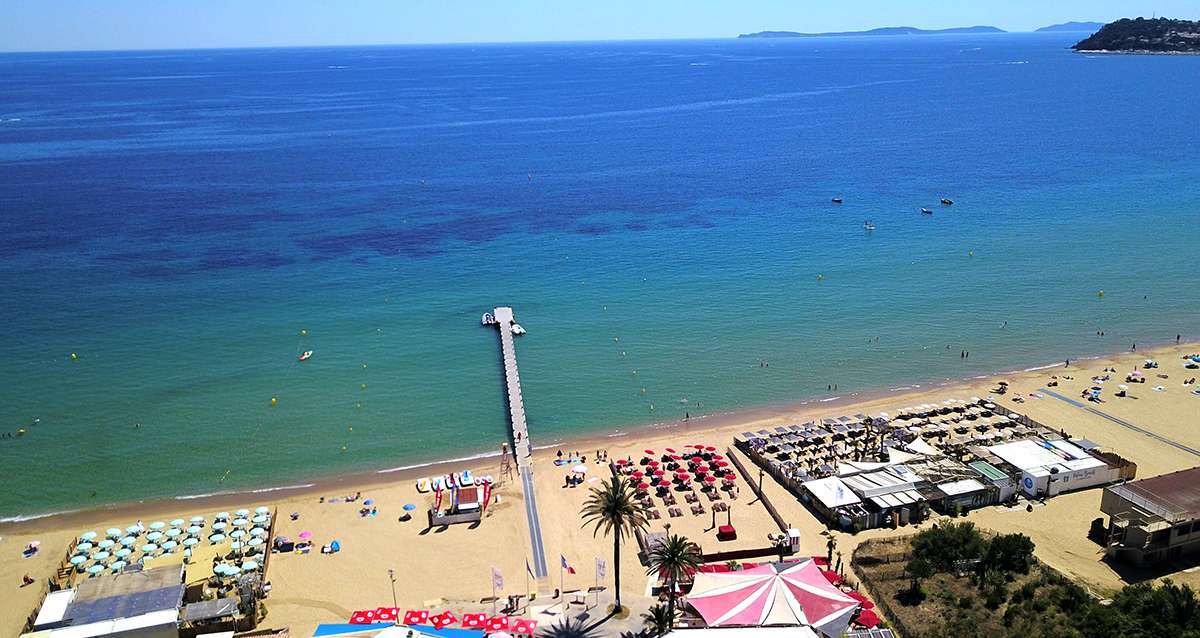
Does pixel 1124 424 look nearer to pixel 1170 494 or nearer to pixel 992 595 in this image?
pixel 1170 494

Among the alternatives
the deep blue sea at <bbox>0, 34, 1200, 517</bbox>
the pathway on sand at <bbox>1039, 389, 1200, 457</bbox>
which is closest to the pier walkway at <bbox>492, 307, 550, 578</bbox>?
the deep blue sea at <bbox>0, 34, 1200, 517</bbox>

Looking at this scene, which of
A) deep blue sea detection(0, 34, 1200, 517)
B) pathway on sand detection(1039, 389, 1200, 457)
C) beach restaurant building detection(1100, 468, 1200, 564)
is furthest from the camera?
deep blue sea detection(0, 34, 1200, 517)

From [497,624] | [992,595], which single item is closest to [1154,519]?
[992,595]

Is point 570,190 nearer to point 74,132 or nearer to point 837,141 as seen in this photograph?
point 837,141

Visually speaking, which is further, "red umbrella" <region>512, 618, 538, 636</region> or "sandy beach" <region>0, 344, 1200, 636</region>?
"sandy beach" <region>0, 344, 1200, 636</region>

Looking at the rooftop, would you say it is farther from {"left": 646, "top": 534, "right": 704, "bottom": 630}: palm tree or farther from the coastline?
the coastline

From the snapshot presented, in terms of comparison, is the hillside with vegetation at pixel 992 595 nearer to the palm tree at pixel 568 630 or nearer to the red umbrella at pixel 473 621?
the palm tree at pixel 568 630

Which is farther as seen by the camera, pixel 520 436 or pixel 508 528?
pixel 520 436
